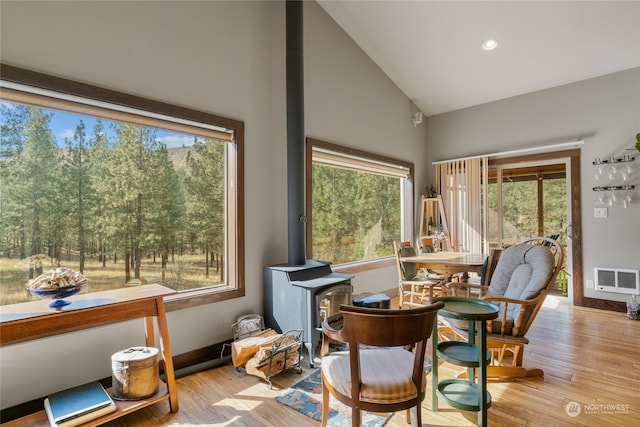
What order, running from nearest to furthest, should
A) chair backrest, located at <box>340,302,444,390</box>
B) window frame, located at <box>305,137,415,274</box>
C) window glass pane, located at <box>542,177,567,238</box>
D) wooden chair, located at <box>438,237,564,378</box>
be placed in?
chair backrest, located at <box>340,302,444,390</box>, wooden chair, located at <box>438,237,564,378</box>, window frame, located at <box>305,137,415,274</box>, window glass pane, located at <box>542,177,567,238</box>

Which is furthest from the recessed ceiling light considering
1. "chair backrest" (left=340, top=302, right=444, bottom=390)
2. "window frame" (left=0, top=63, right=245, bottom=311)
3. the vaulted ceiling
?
"chair backrest" (left=340, top=302, right=444, bottom=390)

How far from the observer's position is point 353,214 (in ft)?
15.2

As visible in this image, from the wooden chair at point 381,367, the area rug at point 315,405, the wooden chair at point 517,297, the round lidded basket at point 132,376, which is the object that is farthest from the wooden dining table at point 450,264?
the round lidded basket at point 132,376

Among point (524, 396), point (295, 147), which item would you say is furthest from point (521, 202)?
point (295, 147)

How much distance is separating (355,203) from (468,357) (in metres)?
2.92

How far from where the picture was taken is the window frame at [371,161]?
146 inches

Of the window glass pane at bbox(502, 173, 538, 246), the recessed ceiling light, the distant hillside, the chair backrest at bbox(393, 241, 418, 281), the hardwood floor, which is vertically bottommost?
the hardwood floor

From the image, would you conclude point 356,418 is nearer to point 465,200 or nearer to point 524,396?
point 524,396

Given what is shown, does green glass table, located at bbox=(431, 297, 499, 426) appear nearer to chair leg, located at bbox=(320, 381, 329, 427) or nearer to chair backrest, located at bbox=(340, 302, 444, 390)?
chair backrest, located at bbox=(340, 302, 444, 390)

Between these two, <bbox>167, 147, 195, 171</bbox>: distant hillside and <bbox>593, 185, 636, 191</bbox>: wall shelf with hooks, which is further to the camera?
<bbox>593, 185, 636, 191</bbox>: wall shelf with hooks

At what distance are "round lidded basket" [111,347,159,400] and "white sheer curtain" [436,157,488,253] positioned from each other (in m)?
4.71

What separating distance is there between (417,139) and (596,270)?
3133 millimetres

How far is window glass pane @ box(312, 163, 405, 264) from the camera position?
4102mm

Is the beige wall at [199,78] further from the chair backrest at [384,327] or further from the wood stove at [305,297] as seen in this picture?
the chair backrest at [384,327]
